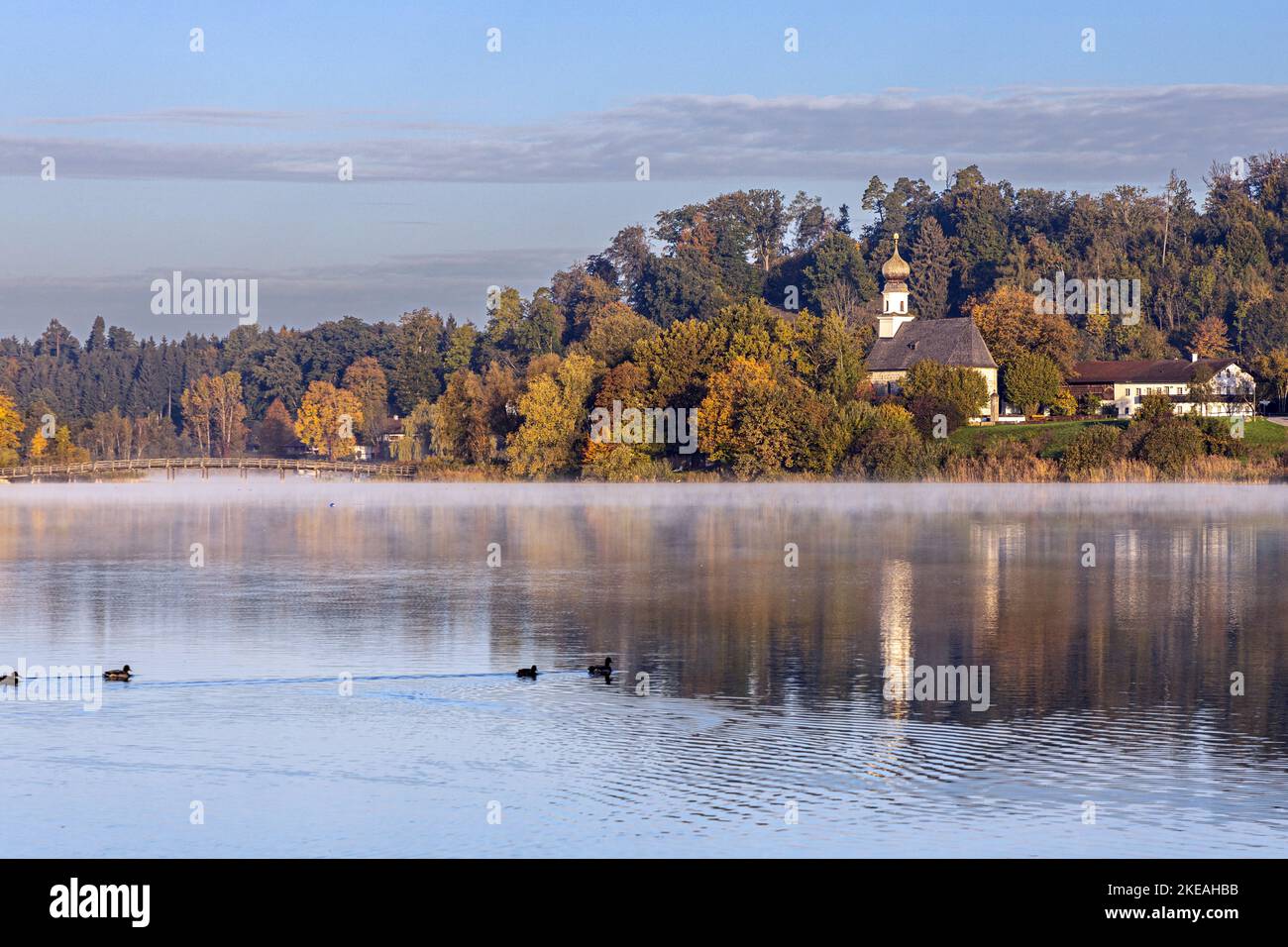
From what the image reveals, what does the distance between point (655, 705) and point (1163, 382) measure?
11652cm

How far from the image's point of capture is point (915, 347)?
14138cm

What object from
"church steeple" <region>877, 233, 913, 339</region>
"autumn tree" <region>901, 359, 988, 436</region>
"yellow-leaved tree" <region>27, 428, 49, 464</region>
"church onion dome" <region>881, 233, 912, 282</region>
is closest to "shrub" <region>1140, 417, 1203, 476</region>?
"autumn tree" <region>901, 359, 988, 436</region>

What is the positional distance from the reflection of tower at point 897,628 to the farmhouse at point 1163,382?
270 ft

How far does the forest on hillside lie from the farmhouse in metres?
2.36

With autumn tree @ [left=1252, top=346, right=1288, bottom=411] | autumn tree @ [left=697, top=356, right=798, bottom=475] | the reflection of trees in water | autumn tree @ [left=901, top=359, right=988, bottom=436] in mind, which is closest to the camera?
the reflection of trees in water

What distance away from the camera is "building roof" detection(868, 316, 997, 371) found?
133 meters

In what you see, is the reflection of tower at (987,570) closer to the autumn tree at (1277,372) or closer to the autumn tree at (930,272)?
the autumn tree at (1277,372)

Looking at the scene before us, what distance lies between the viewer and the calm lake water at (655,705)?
17.3 metres

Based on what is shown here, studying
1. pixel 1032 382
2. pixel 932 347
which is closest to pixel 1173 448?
pixel 1032 382

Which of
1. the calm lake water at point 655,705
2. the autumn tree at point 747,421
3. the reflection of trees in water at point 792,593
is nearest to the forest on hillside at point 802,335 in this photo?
the autumn tree at point 747,421

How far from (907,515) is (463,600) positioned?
118ft

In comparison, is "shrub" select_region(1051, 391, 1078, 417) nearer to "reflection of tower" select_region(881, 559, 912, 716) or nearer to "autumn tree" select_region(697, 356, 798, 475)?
Result: "autumn tree" select_region(697, 356, 798, 475)
